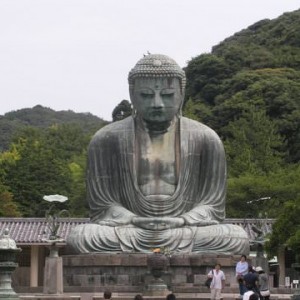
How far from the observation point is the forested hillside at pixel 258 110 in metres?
39.4

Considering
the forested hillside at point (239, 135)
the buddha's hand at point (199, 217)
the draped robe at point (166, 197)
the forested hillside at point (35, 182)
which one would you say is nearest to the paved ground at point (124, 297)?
the draped robe at point (166, 197)

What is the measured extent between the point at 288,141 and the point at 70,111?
250 feet

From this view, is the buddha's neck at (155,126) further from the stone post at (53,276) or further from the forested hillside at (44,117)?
the forested hillside at (44,117)

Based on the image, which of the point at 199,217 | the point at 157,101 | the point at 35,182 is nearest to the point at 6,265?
the point at 199,217

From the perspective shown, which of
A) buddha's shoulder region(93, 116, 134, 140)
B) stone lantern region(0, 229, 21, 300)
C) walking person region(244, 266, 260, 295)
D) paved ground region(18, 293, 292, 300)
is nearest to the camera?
walking person region(244, 266, 260, 295)

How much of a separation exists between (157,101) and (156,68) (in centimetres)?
73

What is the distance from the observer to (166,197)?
74.1ft

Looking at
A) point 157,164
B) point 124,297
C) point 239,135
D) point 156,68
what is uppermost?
point 239,135

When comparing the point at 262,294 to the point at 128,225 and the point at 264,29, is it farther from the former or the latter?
the point at 264,29

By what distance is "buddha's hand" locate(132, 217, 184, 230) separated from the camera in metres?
21.9

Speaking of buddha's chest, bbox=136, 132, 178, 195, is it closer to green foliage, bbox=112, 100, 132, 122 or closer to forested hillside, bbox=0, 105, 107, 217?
forested hillside, bbox=0, 105, 107, 217

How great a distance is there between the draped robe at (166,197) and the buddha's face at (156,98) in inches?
18.0

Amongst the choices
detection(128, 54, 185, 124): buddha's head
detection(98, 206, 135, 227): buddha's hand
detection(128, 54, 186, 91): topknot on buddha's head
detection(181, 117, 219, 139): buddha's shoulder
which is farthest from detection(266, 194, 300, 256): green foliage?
detection(128, 54, 186, 91): topknot on buddha's head

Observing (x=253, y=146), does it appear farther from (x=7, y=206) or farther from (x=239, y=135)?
(x=7, y=206)
